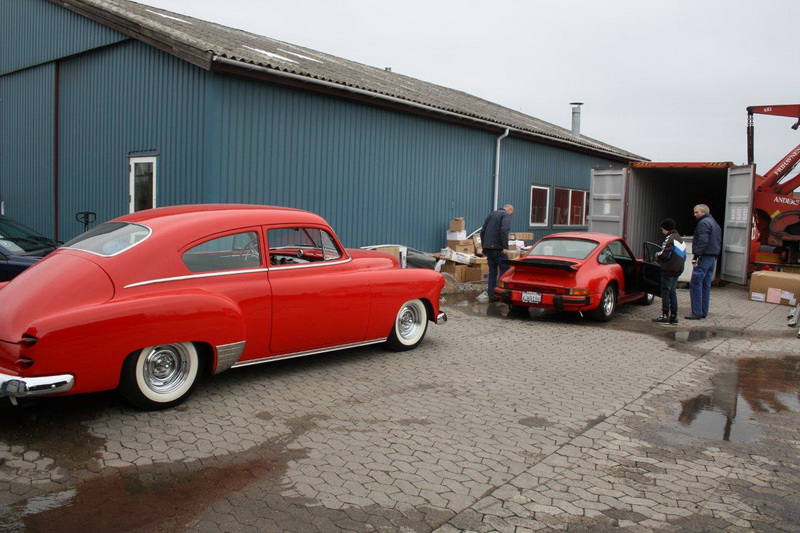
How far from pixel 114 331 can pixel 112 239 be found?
3.43 feet

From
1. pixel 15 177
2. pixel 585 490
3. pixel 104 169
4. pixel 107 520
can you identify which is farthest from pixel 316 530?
pixel 15 177

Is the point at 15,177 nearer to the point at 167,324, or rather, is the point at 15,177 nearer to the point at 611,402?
the point at 167,324

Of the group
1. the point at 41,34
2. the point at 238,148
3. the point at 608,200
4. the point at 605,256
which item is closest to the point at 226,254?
the point at 238,148

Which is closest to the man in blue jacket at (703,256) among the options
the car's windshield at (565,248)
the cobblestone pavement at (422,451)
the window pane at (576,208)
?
the car's windshield at (565,248)

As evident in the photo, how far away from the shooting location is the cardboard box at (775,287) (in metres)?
12.0

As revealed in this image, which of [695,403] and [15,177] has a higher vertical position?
[15,177]

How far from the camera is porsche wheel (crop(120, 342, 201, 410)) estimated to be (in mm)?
4754

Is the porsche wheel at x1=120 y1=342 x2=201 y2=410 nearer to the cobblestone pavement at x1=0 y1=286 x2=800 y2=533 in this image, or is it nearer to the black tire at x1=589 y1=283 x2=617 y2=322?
the cobblestone pavement at x1=0 y1=286 x2=800 y2=533

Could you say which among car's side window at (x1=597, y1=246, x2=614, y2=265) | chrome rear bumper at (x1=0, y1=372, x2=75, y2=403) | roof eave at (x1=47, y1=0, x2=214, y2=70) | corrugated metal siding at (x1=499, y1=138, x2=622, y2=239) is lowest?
chrome rear bumper at (x1=0, y1=372, x2=75, y2=403)

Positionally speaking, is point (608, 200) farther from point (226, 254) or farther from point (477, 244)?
point (226, 254)

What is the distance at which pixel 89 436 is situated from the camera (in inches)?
175

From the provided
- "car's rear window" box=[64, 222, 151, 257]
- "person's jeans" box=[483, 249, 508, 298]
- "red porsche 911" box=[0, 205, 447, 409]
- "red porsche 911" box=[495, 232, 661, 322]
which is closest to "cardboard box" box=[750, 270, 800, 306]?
"red porsche 911" box=[495, 232, 661, 322]

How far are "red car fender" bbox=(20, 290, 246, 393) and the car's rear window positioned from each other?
1.82ft

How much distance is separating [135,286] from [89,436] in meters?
1.11
